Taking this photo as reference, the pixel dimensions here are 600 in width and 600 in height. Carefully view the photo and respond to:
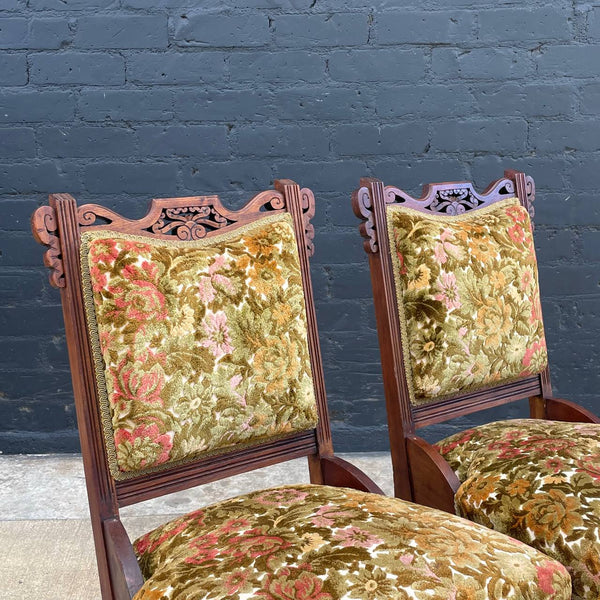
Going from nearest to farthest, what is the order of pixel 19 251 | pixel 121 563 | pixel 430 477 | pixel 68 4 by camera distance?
pixel 121 563 < pixel 430 477 < pixel 68 4 < pixel 19 251

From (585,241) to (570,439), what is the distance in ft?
3.94

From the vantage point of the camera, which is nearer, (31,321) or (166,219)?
(166,219)

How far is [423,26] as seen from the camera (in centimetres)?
229

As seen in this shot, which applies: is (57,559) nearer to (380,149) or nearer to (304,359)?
(304,359)

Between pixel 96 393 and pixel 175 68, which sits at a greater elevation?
pixel 175 68

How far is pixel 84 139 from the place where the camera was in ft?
7.60

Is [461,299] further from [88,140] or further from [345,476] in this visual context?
[88,140]

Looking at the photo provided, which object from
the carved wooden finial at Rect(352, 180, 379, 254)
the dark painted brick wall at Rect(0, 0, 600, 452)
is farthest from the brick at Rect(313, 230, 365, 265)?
the carved wooden finial at Rect(352, 180, 379, 254)

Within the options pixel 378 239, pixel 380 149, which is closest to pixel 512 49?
pixel 380 149

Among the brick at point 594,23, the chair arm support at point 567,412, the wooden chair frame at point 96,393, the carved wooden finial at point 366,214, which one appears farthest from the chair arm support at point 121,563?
the brick at point 594,23

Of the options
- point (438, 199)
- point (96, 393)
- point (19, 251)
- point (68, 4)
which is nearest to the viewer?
point (96, 393)

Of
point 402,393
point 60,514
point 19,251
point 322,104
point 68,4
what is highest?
point 68,4

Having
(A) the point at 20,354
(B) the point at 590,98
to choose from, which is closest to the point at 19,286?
(A) the point at 20,354

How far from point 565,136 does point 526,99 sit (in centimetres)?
17
